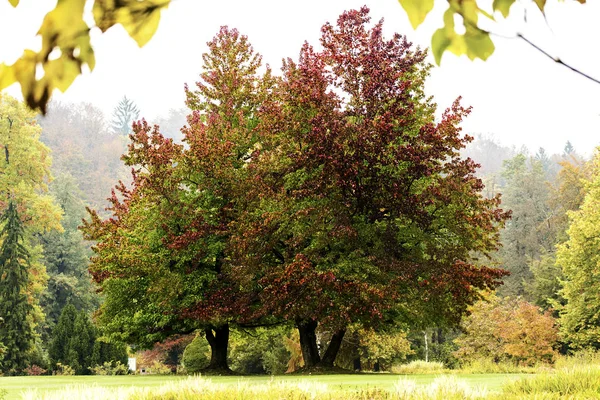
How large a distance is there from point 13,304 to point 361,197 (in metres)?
21.4

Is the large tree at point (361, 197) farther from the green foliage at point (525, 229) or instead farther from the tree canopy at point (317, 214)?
the green foliage at point (525, 229)

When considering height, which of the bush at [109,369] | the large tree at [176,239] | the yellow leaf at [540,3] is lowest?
the bush at [109,369]

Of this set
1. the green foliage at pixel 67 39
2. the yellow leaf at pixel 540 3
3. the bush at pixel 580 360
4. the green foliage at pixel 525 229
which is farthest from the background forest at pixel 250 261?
the green foliage at pixel 525 229

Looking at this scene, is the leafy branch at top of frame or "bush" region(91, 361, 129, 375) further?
"bush" region(91, 361, 129, 375)

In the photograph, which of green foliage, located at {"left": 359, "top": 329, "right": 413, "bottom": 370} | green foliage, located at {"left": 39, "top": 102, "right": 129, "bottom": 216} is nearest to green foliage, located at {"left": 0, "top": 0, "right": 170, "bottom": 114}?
green foliage, located at {"left": 359, "top": 329, "right": 413, "bottom": 370}

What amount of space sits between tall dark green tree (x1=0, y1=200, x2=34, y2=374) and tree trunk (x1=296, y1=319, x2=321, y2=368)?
659 inches

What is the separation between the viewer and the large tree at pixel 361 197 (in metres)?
17.0

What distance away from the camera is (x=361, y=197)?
58.6ft

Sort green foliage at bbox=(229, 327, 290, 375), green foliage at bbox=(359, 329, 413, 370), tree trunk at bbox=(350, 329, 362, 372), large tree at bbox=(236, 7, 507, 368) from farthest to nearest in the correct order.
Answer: green foliage at bbox=(229, 327, 290, 375)
tree trunk at bbox=(350, 329, 362, 372)
green foliage at bbox=(359, 329, 413, 370)
large tree at bbox=(236, 7, 507, 368)

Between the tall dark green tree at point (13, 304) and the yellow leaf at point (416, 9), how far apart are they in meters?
32.7

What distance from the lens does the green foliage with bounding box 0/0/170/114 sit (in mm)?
1368

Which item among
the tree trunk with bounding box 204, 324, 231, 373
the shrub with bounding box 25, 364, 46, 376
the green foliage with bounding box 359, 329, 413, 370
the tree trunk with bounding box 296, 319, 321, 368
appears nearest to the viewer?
the tree trunk with bounding box 296, 319, 321, 368

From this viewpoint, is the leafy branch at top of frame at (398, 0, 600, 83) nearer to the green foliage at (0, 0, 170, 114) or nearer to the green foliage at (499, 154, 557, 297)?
the green foliage at (0, 0, 170, 114)

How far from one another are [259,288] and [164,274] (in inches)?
114
